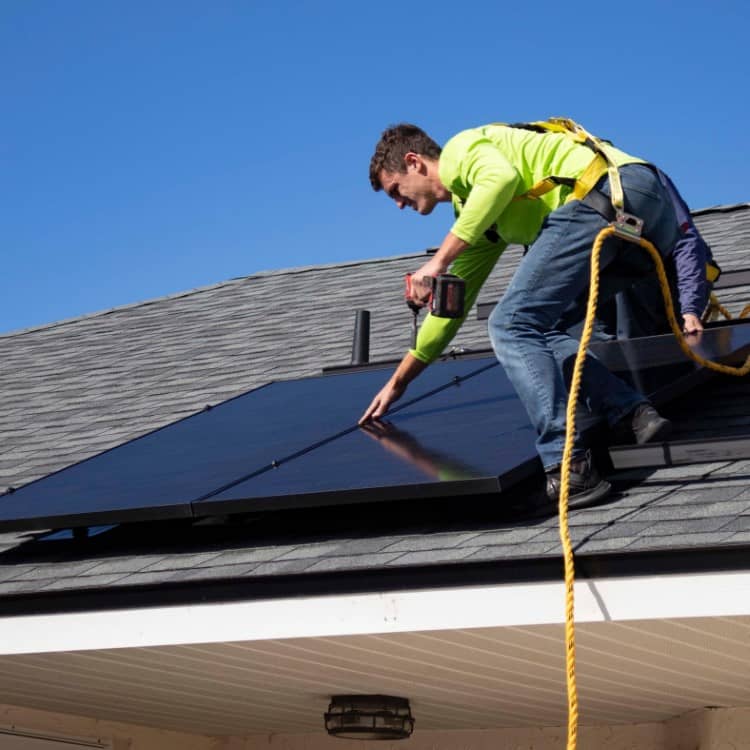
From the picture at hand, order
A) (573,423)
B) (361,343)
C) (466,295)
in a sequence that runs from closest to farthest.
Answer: (573,423) < (466,295) < (361,343)

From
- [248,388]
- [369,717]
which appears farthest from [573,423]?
[248,388]

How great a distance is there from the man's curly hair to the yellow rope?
80 cm

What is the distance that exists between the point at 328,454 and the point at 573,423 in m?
1.30

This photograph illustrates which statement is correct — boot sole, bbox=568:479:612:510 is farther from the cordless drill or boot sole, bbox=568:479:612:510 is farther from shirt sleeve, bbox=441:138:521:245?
shirt sleeve, bbox=441:138:521:245

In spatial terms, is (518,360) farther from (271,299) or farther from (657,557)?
(271,299)

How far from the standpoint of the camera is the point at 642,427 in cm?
492

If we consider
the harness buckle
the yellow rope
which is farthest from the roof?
the harness buckle

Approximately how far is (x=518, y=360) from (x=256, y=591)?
1224 millimetres

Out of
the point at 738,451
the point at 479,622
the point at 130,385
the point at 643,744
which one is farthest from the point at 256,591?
the point at 130,385

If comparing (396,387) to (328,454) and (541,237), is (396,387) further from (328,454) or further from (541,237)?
(541,237)

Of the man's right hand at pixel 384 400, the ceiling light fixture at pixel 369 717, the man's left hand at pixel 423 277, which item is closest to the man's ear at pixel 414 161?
the man's left hand at pixel 423 277

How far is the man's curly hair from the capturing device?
5.07m

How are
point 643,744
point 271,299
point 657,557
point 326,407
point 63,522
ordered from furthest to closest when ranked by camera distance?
point 271,299 → point 326,407 → point 643,744 → point 63,522 → point 657,557

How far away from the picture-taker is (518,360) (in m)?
4.77
